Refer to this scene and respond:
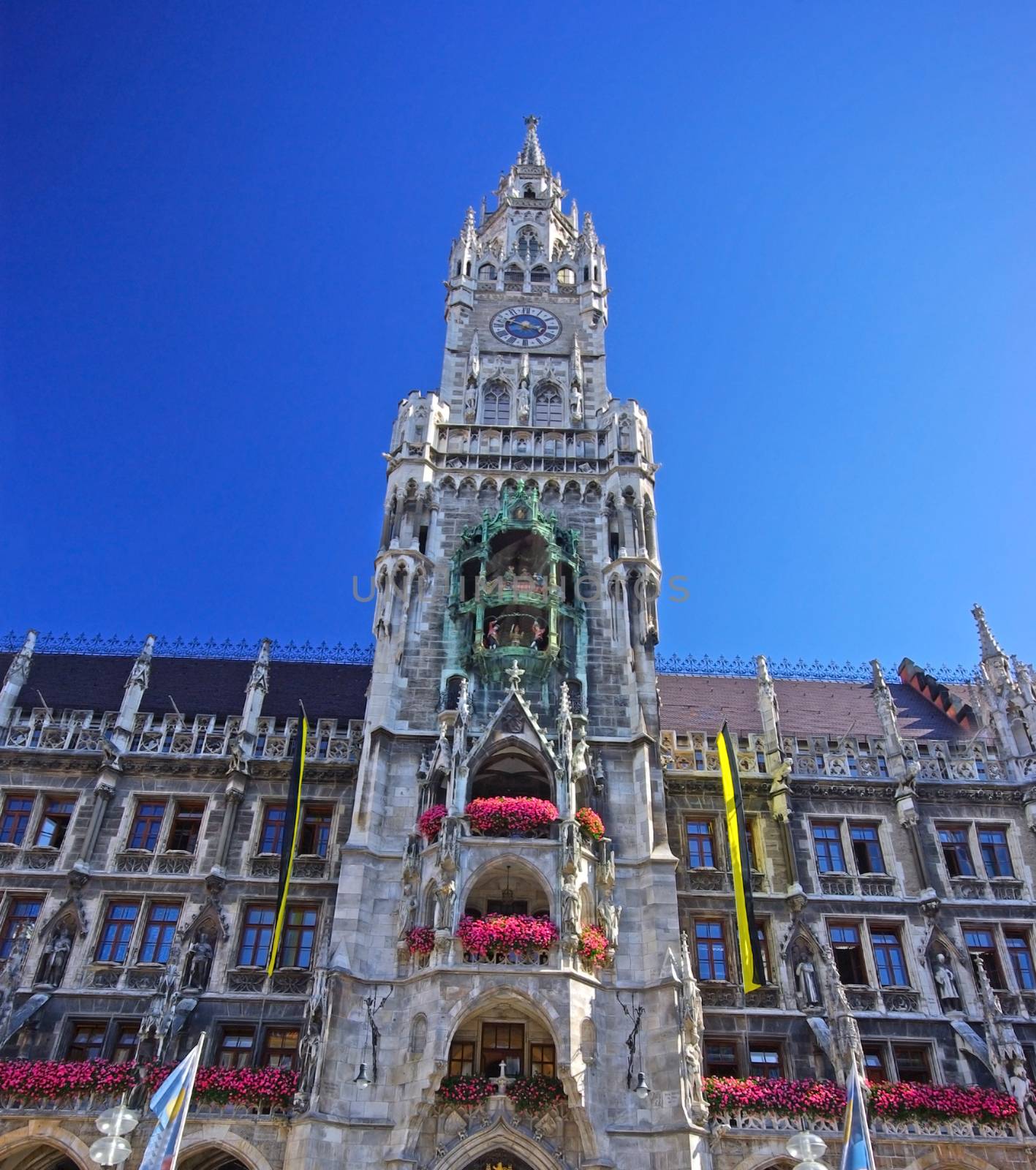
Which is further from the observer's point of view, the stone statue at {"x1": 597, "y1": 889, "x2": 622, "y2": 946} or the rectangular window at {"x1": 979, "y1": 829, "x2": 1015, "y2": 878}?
the rectangular window at {"x1": 979, "y1": 829, "x2": 1015, "y2": 878}

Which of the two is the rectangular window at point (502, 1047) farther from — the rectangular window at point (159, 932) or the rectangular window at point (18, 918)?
the rectangular window at point (18, 918)

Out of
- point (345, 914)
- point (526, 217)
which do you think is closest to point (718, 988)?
point (345, 914)

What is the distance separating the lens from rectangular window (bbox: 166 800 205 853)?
29.1m

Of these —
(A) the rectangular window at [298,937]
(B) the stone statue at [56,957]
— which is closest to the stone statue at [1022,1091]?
(A) the rectangular window at [298,937]

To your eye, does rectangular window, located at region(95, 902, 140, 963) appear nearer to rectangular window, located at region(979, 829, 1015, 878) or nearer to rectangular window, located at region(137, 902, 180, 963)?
rectangular window, located at region(137, 902, 180, 963)

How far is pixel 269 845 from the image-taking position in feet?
95.7

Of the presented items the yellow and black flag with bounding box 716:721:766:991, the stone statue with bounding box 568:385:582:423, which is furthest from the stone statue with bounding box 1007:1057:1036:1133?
the stone statue with bounding box 568:385:582:423

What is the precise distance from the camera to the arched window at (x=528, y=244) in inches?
1770

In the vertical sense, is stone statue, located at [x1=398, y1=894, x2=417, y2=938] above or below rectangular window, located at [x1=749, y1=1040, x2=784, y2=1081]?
above

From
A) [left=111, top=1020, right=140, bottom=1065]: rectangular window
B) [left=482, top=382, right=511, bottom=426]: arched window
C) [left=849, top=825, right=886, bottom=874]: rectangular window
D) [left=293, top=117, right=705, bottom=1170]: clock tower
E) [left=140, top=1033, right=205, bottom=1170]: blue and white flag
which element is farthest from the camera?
[left=482, top=382, right=511, bottom=426]: arched window

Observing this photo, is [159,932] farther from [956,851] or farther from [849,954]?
[956,851]

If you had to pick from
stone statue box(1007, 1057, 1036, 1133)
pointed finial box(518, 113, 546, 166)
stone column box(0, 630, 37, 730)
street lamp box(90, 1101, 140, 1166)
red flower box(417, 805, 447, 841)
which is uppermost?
pointed finial box(518, 113, 546, 166)

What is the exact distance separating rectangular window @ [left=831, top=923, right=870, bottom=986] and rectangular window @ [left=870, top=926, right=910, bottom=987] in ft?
1.29

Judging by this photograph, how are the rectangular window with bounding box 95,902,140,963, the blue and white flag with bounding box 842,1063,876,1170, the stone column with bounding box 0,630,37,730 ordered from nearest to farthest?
the blue and white flag with bounding box 842,1063,876,1170
the rectangular window with bounding box 95,902,140,963
the stone column with bounding box 0,630,37,730
